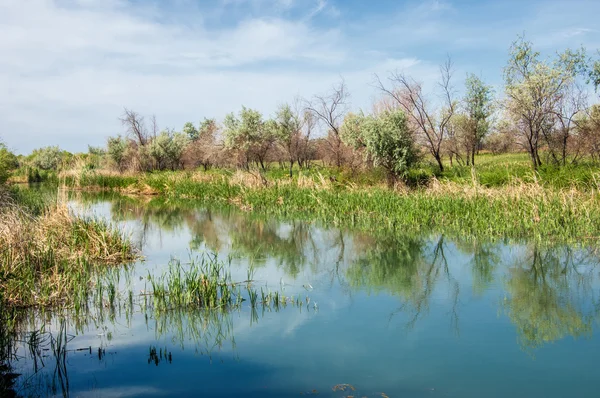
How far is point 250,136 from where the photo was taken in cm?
4056

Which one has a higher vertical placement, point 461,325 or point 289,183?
point 289,183

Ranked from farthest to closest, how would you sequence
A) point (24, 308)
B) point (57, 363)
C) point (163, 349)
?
point (24, 308) < point (163, 349) < point (57, 363)

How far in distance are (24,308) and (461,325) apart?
6.20 meters

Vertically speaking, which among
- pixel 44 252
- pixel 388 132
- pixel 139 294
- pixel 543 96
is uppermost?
pixel 543 96

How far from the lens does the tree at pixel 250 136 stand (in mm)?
40062

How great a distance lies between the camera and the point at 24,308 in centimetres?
742

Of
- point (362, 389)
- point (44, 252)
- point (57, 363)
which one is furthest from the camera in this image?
point (44, 252)

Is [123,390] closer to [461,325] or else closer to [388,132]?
[461,325]

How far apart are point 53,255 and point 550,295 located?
8.59 metres

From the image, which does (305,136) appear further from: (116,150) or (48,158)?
(48,158)

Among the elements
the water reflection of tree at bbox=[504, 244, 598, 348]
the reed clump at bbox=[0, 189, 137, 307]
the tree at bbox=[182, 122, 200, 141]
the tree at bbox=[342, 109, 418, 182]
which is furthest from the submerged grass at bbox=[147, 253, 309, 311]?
the tree at bbox=[182, 122, 200, 141]

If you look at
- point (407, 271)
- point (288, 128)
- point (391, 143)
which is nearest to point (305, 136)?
point (288, 128)

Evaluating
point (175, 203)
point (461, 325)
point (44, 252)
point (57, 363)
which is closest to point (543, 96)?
point (175, 203)

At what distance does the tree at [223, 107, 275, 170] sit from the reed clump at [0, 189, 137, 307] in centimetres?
2800
